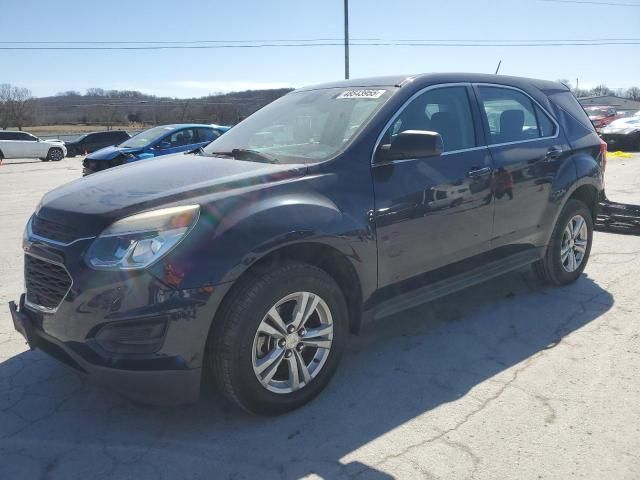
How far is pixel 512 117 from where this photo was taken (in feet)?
14.4

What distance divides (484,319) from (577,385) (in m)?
1.13

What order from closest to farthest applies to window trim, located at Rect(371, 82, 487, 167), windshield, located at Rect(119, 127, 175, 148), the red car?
window trim, located at Rect(371, 82, 487, 167)
windshield, located at Rect(119, 127, 175, 148)
the red car

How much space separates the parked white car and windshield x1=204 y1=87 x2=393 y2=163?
Answer: 26.2 meters

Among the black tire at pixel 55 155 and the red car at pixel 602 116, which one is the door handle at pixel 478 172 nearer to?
the red car at pixel 602 116

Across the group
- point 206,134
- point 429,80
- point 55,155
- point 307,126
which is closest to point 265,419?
point 307,126

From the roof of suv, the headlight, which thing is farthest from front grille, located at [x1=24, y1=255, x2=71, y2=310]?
the roof of suv

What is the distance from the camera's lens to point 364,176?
3.28m

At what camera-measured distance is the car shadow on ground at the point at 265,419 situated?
2621mm

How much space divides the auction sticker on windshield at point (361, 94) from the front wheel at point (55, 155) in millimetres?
27230

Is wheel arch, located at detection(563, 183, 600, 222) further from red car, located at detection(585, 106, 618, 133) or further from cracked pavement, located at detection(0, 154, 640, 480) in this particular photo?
red car, located at detection(585, 106, 618, 133)

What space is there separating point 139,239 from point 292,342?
97 centimetres

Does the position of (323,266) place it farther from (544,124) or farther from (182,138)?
(182,138)

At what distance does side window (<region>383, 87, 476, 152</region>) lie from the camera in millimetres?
3682

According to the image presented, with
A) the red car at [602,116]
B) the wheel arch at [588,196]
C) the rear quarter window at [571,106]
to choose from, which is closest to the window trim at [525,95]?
the rear quarter window at [571,106]
